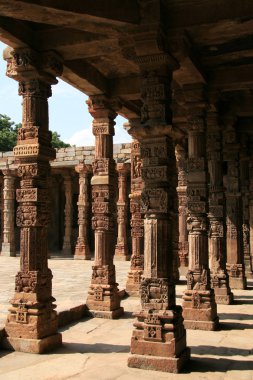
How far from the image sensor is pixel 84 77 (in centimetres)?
882

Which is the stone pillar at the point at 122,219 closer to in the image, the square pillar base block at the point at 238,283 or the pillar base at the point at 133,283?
the square pillar base block at the point at 238,283

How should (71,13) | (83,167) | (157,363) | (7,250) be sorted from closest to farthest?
1. (71,13)
2. (157,363)
3. (83,167)
4. (7,250)

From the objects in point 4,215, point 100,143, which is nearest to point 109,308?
point 100,143

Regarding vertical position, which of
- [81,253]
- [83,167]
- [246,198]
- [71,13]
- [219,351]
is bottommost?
[219,351]

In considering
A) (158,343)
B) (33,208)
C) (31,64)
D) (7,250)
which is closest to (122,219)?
(7,250)

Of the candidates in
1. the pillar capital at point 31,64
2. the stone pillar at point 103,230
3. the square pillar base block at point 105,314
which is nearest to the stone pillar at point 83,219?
the stone pillar at point 103,230

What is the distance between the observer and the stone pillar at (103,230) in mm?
9797

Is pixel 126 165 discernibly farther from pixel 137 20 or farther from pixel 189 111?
pixel 137 20

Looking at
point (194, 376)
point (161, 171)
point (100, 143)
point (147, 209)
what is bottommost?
point (194, 376)

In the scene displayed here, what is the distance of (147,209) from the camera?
6.43 m

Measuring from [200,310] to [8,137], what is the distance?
120ft

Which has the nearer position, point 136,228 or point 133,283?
point 133,283

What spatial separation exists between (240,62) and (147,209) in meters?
3.68

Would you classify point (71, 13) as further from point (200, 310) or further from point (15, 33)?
point (200, 310)
